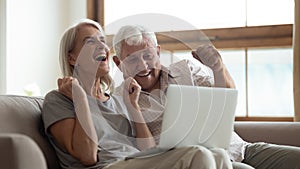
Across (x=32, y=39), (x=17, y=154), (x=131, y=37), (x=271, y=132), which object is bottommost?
(x=271, y=132)

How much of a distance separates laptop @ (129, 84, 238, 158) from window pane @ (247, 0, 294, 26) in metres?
1.68

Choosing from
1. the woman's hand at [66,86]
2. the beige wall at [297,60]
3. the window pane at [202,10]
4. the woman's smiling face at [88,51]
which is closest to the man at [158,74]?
the woman's smiling face at [88,51]

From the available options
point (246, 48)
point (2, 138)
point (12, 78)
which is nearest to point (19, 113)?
point (2, 138)

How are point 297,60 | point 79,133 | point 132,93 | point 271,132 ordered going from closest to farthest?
1. point 79,133
2. point 132,93
3. point 271,132
4. point 297,60

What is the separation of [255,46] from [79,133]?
1.85m

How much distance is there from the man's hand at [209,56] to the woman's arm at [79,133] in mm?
508

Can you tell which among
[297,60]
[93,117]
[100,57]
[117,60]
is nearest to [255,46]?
[297,60]

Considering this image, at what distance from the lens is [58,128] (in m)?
1.59

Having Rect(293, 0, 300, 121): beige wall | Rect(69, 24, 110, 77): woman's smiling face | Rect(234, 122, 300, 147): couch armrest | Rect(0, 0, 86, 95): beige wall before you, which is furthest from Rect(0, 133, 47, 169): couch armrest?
Rect(0, 0, 86, 95): beige wall

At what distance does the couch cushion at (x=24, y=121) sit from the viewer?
1.58m

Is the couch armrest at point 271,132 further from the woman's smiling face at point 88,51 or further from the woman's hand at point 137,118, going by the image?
the woman's smiling face at point 88,51

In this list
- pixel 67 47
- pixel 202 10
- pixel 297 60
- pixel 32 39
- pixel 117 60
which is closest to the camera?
pixel 67 47

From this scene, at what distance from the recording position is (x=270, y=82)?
3.14m

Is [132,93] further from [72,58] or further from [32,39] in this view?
[32,39]
